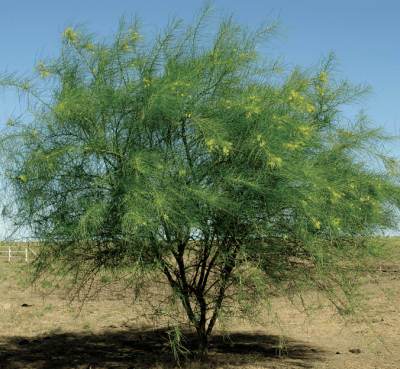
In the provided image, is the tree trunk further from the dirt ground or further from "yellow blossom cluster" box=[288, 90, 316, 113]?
"yellow blossom cluster" box=[288, 90, 316, 113]

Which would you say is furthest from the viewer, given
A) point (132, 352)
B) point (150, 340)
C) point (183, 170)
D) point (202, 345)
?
point (150, 340)

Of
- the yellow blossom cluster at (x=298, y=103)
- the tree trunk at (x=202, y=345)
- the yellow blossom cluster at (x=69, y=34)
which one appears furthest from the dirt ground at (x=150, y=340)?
the yellow blossom cluster at (x=69, y=34)

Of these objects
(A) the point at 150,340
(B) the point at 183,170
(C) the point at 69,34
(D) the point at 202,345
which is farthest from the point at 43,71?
(A) the point at 150,340

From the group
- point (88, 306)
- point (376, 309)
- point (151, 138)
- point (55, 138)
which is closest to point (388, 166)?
point (151, 138)

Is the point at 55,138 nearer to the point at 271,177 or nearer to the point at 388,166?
the point at 271,177

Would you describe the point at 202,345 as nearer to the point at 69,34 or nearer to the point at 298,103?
the point at 298,103

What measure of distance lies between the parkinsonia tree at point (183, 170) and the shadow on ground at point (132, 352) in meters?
1.89

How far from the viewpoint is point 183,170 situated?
16.2 feet

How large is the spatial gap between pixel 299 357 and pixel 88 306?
6.93 meters

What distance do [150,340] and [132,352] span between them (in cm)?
113

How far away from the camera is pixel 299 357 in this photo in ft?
25.5

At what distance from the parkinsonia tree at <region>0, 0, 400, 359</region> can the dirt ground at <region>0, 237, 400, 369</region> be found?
182 centimetres

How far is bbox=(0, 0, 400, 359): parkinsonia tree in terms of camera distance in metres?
4.99

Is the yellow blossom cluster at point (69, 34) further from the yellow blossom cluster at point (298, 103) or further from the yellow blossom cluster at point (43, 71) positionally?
the yellow blossom cluster at point (298, 103)
